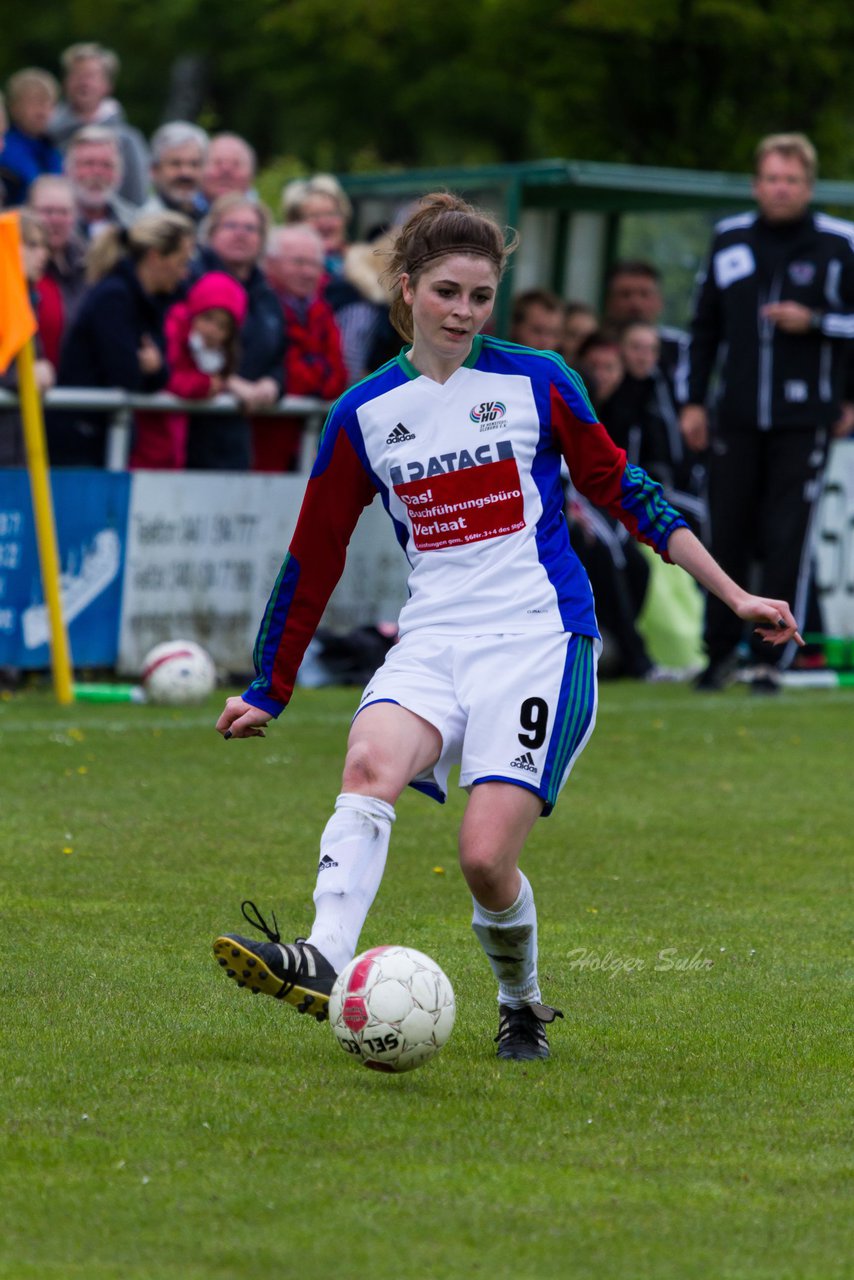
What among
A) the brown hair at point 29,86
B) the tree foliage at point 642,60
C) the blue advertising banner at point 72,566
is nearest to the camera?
the blue advertising banner at point 72,566

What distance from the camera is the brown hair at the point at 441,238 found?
515cm

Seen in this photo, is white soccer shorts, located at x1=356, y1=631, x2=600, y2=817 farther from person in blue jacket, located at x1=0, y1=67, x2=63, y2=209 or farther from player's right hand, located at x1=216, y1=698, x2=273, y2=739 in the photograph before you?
person in blue jacket, located at x1=0, y1=67, x2=63, y2=209

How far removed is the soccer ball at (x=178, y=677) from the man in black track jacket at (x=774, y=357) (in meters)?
3.06

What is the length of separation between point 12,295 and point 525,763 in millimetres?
6879

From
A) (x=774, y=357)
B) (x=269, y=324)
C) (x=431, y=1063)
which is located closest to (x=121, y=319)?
(x=269, y=324)

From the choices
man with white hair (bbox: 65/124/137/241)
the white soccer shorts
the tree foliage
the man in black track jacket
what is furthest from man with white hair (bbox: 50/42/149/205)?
the white soccer shorts

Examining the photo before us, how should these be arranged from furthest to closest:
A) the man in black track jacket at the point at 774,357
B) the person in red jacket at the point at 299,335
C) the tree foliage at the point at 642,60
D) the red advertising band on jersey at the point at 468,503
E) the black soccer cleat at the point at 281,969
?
the tree foliage at the point at 642,60 → the person in red jacket at the point at 299,335 → the man in black track jacket at the point at 774,357 → the red advertising band on jersey at the point at 468,503 → the black soccer cleat at the point at 281,969

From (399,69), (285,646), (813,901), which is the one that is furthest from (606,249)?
(399,69)

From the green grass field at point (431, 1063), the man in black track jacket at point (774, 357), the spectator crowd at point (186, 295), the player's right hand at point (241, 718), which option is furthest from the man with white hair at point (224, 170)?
the player's right hand at point (241, 718)

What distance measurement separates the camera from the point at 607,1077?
16.6ft

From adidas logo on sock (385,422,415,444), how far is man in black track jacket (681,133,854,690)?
745cm

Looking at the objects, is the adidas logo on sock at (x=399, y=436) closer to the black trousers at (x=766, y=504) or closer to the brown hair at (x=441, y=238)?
the brown hair at (x=441, y=238)

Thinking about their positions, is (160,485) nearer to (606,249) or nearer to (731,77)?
(606,249)

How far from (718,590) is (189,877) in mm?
2811
